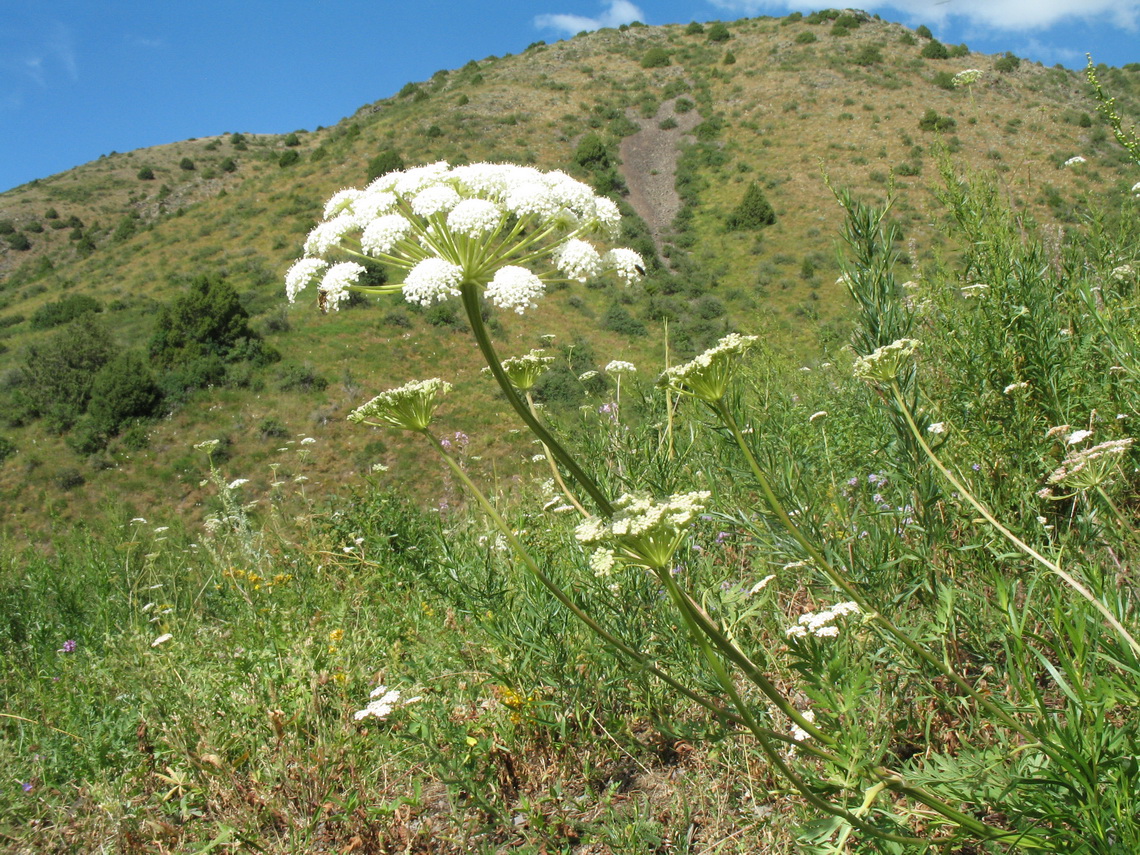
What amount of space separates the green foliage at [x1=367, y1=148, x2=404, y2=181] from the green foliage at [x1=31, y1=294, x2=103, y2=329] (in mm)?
18567

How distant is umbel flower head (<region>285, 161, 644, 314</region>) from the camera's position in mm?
1684

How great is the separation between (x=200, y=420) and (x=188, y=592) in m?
28.3

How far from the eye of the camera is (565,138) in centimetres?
5216

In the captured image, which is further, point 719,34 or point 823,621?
point 719,34

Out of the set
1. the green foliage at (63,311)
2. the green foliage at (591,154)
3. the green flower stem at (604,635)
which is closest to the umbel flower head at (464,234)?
the green flower stem at (604,635)

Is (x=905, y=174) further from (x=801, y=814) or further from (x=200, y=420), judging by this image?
(x=801, y=814)

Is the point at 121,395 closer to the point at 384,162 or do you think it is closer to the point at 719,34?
the point at 384,162

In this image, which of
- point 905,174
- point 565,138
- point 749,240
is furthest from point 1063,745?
point 565,138

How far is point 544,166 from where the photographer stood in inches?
1921

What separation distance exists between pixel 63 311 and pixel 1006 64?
75247 mm

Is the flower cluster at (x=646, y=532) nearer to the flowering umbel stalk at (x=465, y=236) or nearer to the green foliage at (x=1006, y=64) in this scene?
the flowering umbel stalk at (x=465, y=236)

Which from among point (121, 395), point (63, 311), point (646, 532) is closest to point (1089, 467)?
point (646, 532)

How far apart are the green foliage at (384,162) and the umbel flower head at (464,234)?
46.6m

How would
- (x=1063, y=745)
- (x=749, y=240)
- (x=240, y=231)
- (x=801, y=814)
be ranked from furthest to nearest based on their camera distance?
(x=240, y=231) < (x=749, y=240) < (x=801, y=814) < (x=1063, y=745)
